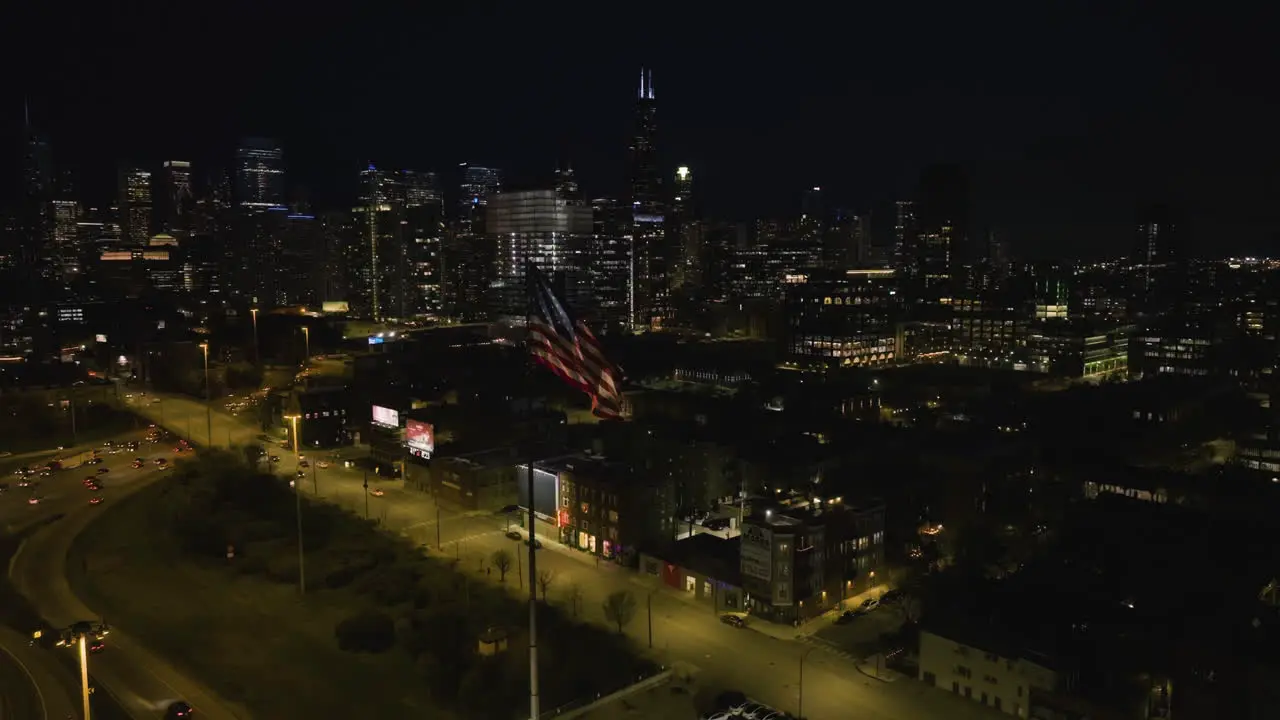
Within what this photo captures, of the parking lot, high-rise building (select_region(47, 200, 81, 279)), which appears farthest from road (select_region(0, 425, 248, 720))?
high-rise building (select_region(47, 200, 81, 279))

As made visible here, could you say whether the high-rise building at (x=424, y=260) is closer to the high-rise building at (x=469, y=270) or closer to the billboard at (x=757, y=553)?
the high-rise building at (x=469, y=270)

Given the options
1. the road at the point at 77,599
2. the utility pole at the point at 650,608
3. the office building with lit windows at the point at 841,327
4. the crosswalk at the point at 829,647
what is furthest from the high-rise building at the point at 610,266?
the crosswalk at the point at 829,647

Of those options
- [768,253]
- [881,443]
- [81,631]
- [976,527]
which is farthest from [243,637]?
[768,253]

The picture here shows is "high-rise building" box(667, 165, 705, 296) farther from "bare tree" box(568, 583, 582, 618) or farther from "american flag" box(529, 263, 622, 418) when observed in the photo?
"american flag" box(529, 263, 622, 418)

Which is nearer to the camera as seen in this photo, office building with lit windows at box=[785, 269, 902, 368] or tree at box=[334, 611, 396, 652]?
tree at box=[334, 611, 396, 652]

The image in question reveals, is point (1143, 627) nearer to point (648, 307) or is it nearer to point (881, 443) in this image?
point (881, 443)

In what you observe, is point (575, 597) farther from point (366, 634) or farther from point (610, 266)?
point (610, 266)
